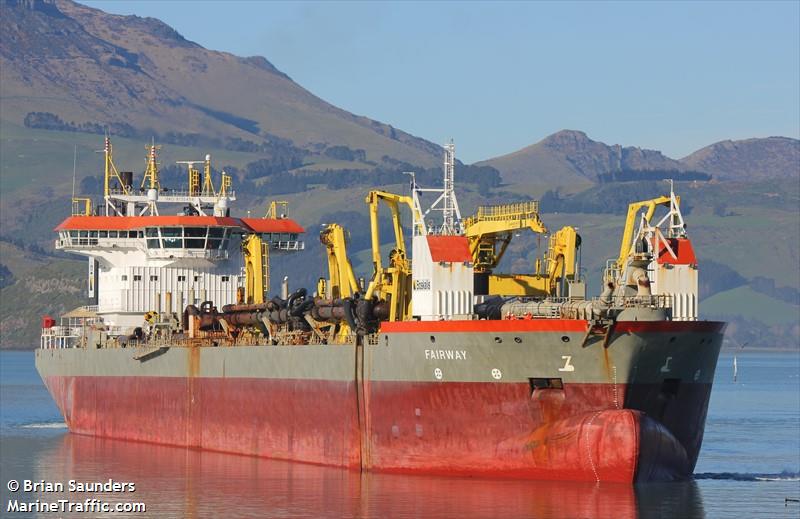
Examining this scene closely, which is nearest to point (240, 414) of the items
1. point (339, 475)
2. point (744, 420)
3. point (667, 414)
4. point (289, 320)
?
point (289, 320)

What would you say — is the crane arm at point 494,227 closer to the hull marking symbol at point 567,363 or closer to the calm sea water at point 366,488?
the hull marking symbol at point 567,363

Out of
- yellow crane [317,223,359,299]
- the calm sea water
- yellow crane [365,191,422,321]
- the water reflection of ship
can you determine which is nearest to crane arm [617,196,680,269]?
yellow crane [365,191,422,321]

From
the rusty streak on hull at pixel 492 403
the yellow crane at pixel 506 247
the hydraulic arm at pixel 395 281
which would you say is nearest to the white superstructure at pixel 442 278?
the rusty streak on hull at pixel 492 403

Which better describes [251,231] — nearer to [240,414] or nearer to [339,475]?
[240,414]

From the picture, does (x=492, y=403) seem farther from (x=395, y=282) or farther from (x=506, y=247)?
(x=395, y=282)

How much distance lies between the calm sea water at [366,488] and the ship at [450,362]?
2.60 ft

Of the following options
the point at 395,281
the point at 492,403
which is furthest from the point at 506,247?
the point at 492,403

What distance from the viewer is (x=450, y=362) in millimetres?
40031

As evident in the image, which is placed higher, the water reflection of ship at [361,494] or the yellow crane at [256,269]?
the yellow crane at [256,269]

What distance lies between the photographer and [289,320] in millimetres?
49938

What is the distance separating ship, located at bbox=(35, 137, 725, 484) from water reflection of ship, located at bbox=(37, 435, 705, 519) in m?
0.66

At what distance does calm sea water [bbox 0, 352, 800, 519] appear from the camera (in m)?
36.1

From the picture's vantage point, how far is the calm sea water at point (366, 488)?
36125 millimetres

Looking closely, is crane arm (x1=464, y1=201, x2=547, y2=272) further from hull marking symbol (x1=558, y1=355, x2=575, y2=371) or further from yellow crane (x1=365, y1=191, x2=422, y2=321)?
hull marking symbol (x1=558, y1=355, x2=575, y2=371)
